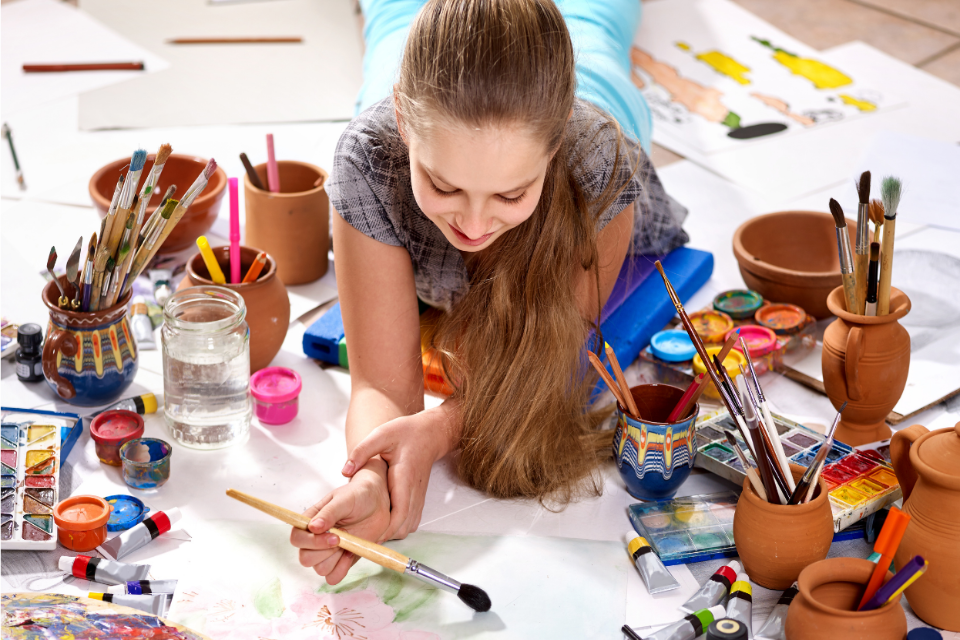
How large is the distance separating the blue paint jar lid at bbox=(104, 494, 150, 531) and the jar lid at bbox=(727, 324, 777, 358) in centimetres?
68

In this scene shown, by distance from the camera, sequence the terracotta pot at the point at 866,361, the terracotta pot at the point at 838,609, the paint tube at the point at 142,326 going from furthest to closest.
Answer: the paint tube at the point at 142,326, the terracotta pot at the point at 866,361, the terracotta pot at the point at 838,609

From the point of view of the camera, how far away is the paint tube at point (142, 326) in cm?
116

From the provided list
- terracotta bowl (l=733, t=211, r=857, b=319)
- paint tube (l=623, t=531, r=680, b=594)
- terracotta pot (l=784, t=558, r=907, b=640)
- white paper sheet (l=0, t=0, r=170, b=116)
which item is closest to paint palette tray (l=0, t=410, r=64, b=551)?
paint tube (l=623, t=531, r=680, b=594)

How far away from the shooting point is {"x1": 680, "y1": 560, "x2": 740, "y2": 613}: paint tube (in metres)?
0.80

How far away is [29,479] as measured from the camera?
0.90 m

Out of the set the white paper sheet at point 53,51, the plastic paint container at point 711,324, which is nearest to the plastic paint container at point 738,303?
the plastic paint container at point 711,324

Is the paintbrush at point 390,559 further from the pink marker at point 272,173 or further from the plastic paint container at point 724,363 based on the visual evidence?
the pink marker at point 272,173

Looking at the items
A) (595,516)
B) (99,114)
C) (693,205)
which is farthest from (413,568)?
(99,114)

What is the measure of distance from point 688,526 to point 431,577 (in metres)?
0.25

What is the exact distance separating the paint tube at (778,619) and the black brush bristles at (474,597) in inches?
8.7

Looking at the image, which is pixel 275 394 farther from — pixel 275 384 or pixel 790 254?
pixel 790 254

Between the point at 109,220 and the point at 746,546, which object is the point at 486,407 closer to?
the point at 746,546

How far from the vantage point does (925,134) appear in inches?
67.2

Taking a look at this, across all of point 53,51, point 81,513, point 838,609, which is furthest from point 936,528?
point 53,51
